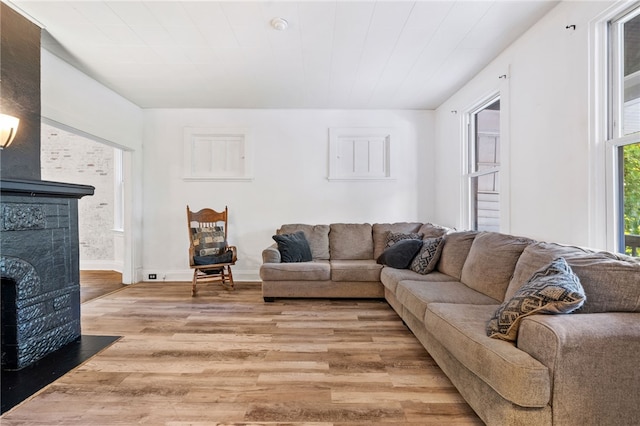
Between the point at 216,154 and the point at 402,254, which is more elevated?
the point at 216,154

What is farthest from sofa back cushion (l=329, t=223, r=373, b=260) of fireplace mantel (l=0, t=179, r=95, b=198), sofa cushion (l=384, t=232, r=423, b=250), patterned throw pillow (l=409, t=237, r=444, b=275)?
fireplace mantel (l=0, t=179, r=95, b=198)

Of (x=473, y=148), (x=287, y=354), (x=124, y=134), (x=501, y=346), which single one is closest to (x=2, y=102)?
(x=124, y=134)

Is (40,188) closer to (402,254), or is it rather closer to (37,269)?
(37,269)

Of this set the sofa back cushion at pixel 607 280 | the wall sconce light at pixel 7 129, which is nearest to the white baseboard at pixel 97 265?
the wall sconce light at pixel 7 129

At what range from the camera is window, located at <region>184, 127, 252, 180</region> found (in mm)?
4406

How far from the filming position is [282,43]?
103 inches

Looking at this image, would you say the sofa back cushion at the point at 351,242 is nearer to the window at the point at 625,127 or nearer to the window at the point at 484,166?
the window at the point at 484,166

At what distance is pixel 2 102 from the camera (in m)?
2.08

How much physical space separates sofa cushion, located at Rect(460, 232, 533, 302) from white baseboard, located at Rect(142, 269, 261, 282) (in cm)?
300

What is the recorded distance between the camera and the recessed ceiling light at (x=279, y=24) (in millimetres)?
2291

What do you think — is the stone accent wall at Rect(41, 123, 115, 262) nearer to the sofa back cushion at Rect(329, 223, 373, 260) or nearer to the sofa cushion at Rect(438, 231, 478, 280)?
the sofa back cushion at Rect(329, 223, 373, 260)

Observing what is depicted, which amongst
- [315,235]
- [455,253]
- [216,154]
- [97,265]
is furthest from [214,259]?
[97,265]

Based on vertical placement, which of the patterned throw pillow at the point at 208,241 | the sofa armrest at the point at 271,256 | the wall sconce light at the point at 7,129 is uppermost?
the wall sconce light at the point at 7,129

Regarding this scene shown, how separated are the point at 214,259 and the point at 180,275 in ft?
3.05
